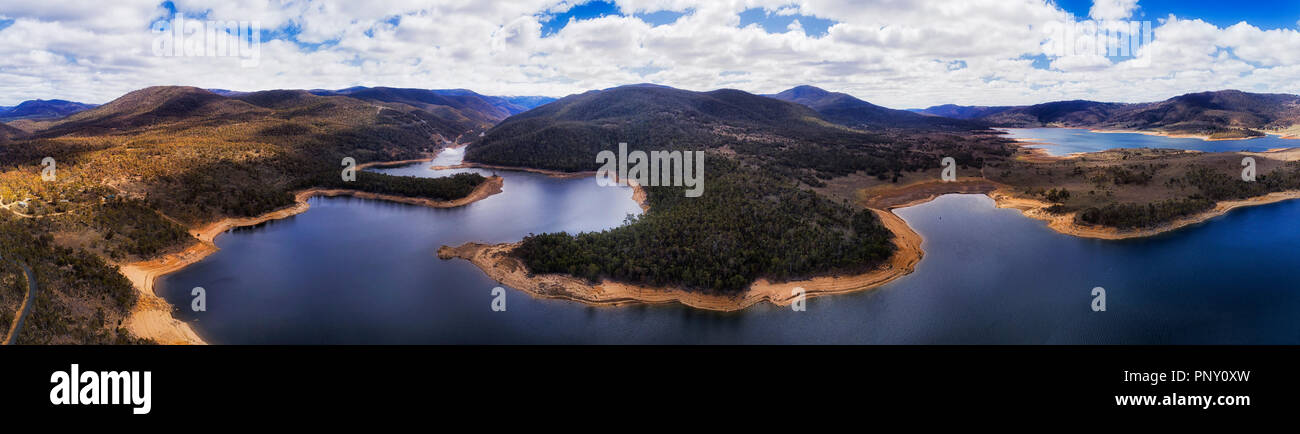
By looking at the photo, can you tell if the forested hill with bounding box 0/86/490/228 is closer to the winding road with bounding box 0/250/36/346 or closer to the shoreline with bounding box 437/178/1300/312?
the winding road with bounding box 0/250/36/346

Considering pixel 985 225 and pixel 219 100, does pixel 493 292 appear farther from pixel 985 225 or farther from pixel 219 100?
pixel 219 100

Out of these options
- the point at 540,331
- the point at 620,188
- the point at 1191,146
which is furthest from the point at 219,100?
the point at 1191,146

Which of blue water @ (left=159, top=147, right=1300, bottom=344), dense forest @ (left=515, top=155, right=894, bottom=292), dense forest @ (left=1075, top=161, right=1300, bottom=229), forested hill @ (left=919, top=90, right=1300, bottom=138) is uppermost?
forested hill @ (left=919, top=90, right=1300, bottom=138)

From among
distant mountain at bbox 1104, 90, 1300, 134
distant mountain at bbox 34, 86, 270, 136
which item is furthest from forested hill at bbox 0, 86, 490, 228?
distant mountain at bbox 1104, 90, 1300, 134

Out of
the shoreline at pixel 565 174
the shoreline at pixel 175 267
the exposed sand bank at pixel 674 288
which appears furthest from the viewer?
the shoreline at pixel 565 174

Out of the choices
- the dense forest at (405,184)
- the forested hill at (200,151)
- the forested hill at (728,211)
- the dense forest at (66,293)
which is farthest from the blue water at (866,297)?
the dense forest at (405,184)

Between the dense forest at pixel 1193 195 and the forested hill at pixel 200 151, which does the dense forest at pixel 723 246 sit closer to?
the dense forest at pixel 1193 195
